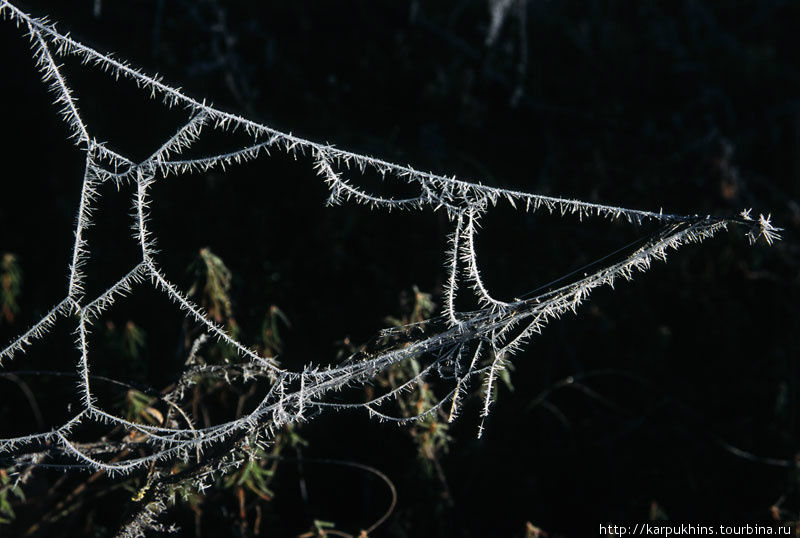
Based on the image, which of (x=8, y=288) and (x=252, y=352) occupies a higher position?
(x=8, y=288)

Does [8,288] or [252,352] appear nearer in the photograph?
[252,352]

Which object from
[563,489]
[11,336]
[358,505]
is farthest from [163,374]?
[563,489]

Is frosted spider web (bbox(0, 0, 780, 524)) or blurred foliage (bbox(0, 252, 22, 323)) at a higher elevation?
blurred foliage (bbox(0, 252, 22, 323))

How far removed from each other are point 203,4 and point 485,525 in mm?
3021

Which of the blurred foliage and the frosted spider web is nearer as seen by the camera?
the frosted spider web

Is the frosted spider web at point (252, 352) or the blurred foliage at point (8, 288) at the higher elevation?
the blurred foliage at point (8, 288)

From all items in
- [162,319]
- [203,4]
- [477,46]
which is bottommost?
[162,319]

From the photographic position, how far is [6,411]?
2486mm

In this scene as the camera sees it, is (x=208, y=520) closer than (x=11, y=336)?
Yes

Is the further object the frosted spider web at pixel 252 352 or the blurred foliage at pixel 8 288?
the blurred foliage at pixel 8 288

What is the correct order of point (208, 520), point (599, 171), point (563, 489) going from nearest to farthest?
point (208, 520)
point (563, 489)
point (599, 171)

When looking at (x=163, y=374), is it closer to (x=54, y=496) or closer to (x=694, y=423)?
(x=54, y=496)

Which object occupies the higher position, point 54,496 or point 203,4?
point 203,4

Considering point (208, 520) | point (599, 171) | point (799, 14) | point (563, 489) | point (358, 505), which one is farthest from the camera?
point (799, 14)
